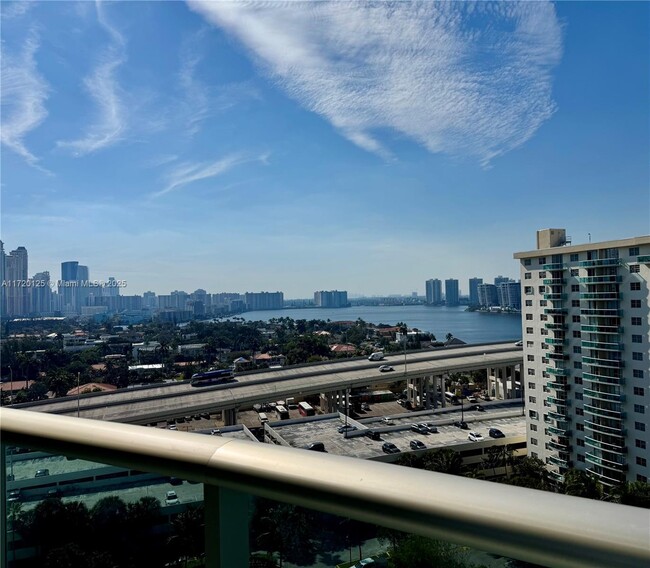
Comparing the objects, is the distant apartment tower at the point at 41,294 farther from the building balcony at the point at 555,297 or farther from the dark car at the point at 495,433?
the building balcony at the point at 555,297

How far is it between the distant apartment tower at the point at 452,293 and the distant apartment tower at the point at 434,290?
2.07ft

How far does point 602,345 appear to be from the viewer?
805 centimetres

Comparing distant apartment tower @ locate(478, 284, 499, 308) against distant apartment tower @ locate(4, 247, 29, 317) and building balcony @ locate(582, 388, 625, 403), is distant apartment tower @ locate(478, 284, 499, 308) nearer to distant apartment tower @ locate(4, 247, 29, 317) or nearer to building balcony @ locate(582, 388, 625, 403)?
building balcony @ locate(582, 388, 625, 403)

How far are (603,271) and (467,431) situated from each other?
4.06m

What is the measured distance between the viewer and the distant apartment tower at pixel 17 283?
11.5m

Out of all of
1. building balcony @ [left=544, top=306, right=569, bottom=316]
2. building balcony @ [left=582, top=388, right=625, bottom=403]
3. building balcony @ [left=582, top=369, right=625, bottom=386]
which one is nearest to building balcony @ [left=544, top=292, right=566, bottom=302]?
building balcony @ [left=544, top=306, right=569, bottom=316]

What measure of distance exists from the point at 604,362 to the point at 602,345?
1.00ft

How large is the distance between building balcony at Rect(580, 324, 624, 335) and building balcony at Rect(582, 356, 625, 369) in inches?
19.5

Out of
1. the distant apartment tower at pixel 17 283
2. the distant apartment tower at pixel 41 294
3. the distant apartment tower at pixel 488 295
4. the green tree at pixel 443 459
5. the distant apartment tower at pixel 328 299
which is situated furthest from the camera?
the distant apartment tower at pixel 328 299

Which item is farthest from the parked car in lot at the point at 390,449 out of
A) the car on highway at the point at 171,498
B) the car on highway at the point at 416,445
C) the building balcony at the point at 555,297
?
the car on highway at the point at 171,498

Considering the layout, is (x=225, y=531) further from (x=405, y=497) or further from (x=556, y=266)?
(x=556, y=266)

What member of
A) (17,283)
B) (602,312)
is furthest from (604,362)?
(17,283)

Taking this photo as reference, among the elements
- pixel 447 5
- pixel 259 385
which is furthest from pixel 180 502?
pixel 259 385

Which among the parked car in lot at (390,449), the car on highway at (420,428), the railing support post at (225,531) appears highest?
the railing support post at (225,531)
